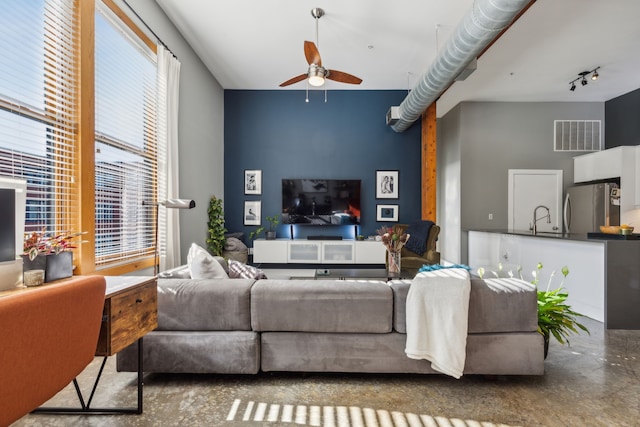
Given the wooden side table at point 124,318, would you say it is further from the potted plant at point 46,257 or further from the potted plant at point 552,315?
the potted plant at point 552,315

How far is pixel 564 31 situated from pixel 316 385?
466 cm

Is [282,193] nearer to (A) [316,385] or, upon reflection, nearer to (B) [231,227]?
(B) [231,227]

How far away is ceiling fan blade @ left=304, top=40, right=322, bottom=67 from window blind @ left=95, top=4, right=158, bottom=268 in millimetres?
1628

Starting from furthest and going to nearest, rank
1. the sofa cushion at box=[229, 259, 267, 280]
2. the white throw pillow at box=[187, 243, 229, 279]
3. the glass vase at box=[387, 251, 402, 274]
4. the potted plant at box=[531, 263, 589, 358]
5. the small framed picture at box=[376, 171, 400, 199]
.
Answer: the small framed picture at box=[376, 171, 400, 199] < the glass vase at box=[387, 251, 402, 274] < the sofa cushion at box=[229, 259, 267, 280] < the white throw pillow at box=[187, 243, 229, 279] < the potted plant at box=[531, 263, 589, 358]

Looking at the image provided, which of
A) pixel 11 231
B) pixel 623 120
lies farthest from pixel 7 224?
pixel 623 120

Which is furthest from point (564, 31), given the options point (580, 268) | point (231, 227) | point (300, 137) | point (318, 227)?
point (231, 227)

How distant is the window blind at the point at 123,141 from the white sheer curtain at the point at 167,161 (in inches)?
2.8

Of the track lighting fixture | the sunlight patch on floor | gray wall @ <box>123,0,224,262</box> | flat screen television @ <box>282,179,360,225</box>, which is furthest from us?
flat screen television @ <box>282,179,360,225</box>

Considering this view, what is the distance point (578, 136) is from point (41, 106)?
311 inches

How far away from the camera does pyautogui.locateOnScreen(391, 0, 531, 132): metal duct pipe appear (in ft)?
8.46

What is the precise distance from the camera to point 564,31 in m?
3.88

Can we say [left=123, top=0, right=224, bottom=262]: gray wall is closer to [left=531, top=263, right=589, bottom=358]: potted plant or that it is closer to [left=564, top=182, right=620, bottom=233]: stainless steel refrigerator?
[left=531, top=263, right=589, bottom=358]: potted plant

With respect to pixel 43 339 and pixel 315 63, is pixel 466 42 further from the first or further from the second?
pixel 43 339

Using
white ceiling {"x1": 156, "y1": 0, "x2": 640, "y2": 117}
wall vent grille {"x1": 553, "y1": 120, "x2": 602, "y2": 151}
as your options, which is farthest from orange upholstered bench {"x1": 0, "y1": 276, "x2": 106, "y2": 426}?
wall vent grille {"x1": 553, "y1": 120, "x2": 602, "y2": 151}
